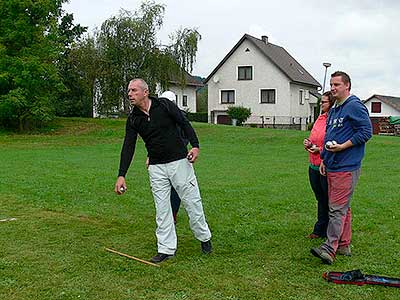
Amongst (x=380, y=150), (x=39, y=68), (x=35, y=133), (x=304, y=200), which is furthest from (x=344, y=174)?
(x=35, y=133)

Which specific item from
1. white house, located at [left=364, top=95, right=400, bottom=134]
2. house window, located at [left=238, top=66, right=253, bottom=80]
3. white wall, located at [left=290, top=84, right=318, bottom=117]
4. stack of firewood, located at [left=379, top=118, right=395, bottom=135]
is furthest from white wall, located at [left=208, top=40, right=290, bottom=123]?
white house, located at [left=364, top=95, right=400, bottom=134]

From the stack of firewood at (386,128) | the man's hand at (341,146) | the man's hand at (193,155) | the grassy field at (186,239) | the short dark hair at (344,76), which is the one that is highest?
the short dark hair at (344,76)

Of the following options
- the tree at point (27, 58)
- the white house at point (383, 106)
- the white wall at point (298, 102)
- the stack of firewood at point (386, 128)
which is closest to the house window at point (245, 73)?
the white wall at point (298, 102)

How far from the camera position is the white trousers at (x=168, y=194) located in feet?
18.6

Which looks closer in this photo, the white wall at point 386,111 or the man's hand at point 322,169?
the man's hand at point 322,169

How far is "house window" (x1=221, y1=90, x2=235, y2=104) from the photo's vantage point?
163 feet

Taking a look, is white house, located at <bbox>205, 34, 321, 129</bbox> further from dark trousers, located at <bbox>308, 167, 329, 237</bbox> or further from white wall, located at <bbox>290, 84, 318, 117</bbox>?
dark trousers, located at <bbox>308, 167, 329, 237</bbox>

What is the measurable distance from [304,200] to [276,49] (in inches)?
1753

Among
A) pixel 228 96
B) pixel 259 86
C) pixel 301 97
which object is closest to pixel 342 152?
pixel 259 86

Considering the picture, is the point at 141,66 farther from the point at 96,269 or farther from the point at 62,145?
the point at 96,269

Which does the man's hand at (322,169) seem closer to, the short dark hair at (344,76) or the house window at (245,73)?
the short dark hair at (344,76)

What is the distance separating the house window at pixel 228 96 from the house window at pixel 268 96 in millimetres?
2693

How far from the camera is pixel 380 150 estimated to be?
21.7 meters

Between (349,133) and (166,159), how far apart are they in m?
1.89
